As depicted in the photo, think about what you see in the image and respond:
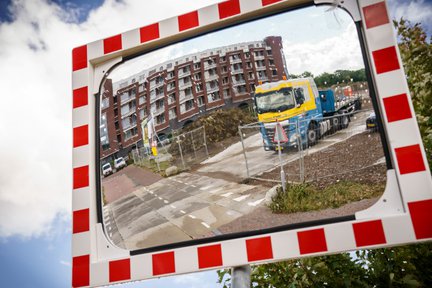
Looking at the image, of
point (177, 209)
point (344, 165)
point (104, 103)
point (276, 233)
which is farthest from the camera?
point (104, 103)

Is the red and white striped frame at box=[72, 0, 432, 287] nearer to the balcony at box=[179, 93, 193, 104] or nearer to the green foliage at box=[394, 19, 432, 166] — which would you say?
the balcony at box=[179, 93, 193, 104]

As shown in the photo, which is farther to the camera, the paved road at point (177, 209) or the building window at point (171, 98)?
the building window at point (171, 98)

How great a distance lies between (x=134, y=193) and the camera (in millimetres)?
1748

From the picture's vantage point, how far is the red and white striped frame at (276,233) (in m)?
1.29

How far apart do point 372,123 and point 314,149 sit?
0.93 feet

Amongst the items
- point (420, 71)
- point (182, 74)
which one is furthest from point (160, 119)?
point (420, 71)

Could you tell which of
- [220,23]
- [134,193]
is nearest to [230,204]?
[134,193]

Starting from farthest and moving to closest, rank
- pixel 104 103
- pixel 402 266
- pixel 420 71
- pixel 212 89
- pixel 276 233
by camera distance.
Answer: pixel 420 71 → pixel 402 266 → pixel 104 103 → pixel 212 89 → pixel 276 233

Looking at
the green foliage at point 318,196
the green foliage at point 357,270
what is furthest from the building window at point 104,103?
the green foliage at point 357,270

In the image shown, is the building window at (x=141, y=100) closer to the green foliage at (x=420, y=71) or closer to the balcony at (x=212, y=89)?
the balcony at (x=212, y=89)

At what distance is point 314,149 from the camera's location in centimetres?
155

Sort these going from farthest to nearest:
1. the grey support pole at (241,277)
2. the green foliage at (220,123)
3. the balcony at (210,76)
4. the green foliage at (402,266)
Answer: the green foliage at (402,266) < the balcony at (210,76) < the green foliage at (220,123) < the grey support pole at (241,277)

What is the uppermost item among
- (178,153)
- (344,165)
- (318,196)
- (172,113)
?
(172,113)

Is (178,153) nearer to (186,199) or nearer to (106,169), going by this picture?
(186,199)
